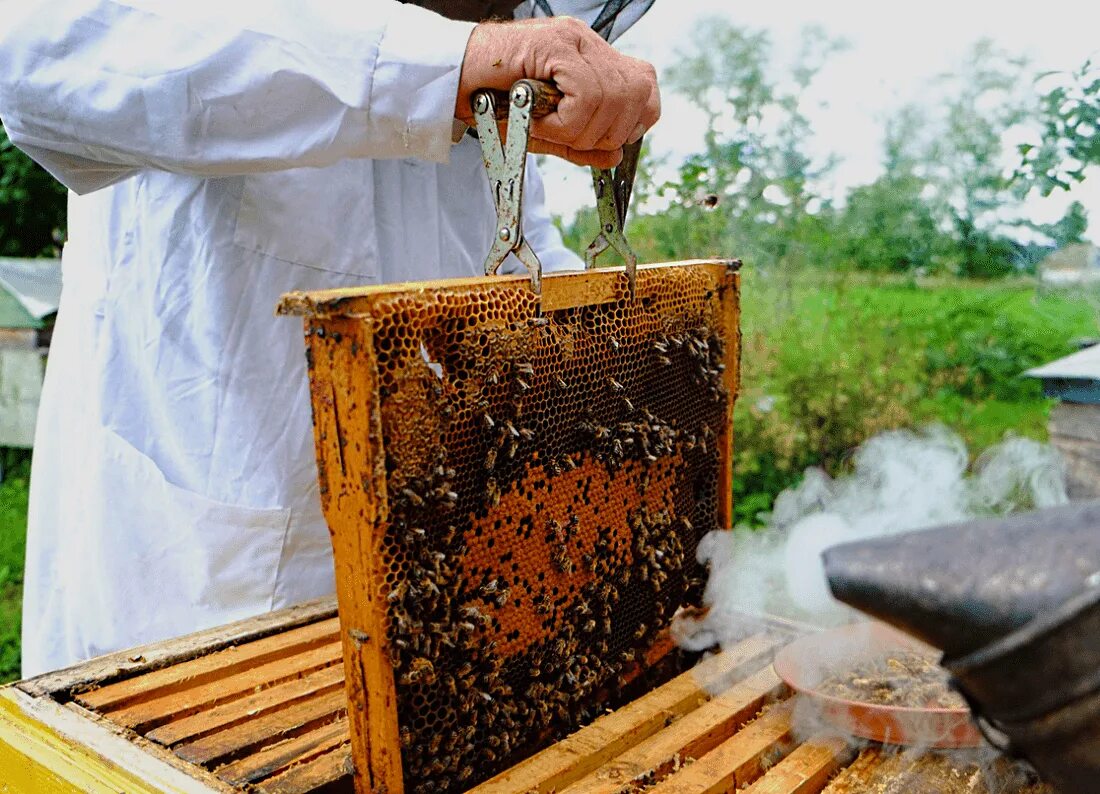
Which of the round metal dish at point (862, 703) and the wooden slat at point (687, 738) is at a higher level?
the round metal dish at point (862, 703)

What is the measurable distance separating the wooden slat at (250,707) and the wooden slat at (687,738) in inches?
22.8

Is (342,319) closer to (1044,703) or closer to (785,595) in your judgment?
(1044,703)

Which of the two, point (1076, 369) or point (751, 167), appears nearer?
point (1076, 369)

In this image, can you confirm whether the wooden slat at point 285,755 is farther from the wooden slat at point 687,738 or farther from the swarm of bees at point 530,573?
the wooden slat at point 687,738

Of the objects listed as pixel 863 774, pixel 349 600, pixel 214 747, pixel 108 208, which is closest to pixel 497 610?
pixel 349 600

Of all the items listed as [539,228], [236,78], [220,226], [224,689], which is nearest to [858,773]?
[224,689]

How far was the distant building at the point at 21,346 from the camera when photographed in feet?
24.6

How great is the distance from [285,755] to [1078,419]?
13.4ft

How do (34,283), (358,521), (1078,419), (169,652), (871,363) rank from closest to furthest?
(358,521)
(169,652)
(1078,419)
(871,363)
(34,283)

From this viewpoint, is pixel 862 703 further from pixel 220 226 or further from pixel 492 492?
pixel 220 226

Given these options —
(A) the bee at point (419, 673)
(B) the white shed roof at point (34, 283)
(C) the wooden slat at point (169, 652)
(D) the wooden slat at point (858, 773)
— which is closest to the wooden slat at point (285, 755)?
(A) the bee at point (419, 673)

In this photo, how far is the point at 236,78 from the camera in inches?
67.9

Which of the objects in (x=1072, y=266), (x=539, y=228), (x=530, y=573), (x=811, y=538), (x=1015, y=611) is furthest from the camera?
(x=1072, y=266)

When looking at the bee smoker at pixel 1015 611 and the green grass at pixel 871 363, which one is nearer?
the bee smoker at pixel 1015 611
